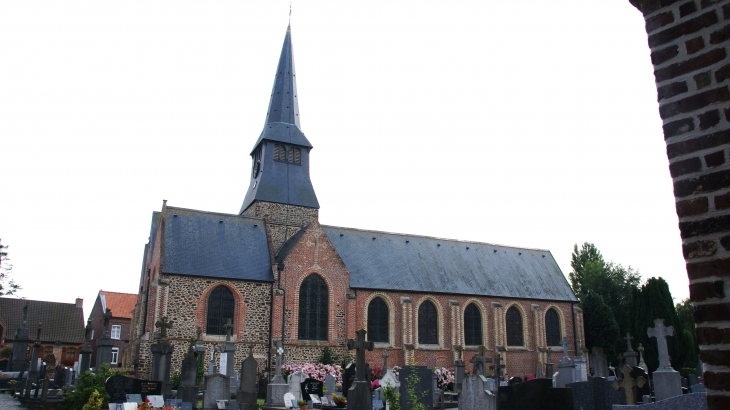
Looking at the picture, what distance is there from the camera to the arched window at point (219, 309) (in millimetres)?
27156

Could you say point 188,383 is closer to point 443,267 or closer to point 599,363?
point 599,363

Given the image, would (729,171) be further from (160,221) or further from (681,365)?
(681,365)

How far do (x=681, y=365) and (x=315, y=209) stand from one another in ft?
77.0

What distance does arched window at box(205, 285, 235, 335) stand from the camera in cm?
2716

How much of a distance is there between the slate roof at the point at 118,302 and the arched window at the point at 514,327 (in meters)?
35.7

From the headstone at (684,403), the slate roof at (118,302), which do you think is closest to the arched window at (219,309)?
the headstone at (684,403)

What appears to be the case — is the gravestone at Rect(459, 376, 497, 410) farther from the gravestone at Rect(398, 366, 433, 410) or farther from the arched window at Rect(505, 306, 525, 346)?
the arched window at Rect(505, 306, 525, 346)

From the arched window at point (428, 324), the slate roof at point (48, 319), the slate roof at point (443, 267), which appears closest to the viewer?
the arched window at point (428, 324)

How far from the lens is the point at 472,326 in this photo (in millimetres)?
33344

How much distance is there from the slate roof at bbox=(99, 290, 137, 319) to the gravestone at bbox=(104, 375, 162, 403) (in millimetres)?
39866

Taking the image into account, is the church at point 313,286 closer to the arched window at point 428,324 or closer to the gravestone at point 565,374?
the arched window at point 428,324

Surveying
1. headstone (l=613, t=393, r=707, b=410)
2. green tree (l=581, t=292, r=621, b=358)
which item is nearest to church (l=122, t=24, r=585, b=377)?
green tree (l=581, t=292, r=621, b=358)

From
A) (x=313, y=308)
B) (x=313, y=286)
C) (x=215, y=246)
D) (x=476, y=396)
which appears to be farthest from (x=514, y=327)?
(x=476, y=396)

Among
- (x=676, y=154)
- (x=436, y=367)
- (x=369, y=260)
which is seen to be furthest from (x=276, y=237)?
(x=676, y=154)
